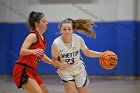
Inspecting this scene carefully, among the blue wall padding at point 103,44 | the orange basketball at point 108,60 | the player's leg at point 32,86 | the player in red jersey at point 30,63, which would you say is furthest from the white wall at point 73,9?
the player's leg at point 32,86

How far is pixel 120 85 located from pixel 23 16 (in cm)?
334

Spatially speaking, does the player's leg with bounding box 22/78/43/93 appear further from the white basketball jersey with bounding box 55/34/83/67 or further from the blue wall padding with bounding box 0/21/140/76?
the blue wall padding with bounding box 0/21/140/76

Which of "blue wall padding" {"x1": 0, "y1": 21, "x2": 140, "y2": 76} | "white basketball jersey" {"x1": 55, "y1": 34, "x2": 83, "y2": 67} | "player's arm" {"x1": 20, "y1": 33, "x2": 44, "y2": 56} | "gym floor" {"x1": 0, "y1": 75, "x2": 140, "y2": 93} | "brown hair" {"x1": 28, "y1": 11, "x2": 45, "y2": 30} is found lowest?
"gym floor" {"x1": 0, "y1": 75, "x2": 140, "y2": 93}

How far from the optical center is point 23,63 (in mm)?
5008

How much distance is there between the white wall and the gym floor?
1595 millimetres

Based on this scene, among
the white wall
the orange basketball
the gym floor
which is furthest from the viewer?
the white wall

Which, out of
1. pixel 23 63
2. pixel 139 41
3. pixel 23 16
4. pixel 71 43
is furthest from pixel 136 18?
pixel 23 63

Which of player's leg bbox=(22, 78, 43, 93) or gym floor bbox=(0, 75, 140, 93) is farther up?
player's leg bbox=(22, 78, 43, 93)

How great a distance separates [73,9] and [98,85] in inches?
90.3

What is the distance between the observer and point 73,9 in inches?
382

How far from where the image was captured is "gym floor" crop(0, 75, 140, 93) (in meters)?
7.89

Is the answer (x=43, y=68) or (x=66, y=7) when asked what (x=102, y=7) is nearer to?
(x=66, y=7)

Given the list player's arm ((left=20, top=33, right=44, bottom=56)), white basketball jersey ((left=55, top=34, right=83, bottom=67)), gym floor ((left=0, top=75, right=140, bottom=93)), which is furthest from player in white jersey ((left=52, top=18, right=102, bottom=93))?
gym floor ((left=0, top=75, right=140, bottom=93))

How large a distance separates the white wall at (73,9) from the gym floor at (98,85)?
1595 millimetres
